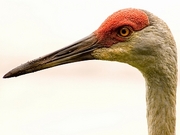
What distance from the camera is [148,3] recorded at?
821cm

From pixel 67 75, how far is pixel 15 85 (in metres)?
0.83

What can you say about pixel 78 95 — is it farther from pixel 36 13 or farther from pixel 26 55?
pixel 36 13

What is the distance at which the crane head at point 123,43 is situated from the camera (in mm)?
3057

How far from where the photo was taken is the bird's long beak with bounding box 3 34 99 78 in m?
3.16

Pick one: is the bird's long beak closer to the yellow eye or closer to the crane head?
the crane head

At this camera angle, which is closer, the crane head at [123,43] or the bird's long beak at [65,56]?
the crane head at [123,43]

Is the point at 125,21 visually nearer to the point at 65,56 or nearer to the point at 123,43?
the point at 123,43

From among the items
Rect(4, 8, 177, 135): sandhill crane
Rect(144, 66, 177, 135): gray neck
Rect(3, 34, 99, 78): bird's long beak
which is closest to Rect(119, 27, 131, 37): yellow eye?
Rect(4, 8, 177, 135): sandhill crane

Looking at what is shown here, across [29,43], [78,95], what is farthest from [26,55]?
A: [78,95]

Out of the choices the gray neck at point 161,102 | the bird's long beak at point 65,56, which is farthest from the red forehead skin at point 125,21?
the gray neck at point 161,102

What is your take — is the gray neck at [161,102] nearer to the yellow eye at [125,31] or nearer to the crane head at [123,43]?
the crane head at [123,43]

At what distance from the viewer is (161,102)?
3.14 meters

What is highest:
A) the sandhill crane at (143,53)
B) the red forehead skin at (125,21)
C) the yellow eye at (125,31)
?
the red forehead skin at (125,21)

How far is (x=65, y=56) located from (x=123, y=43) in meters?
0.34
